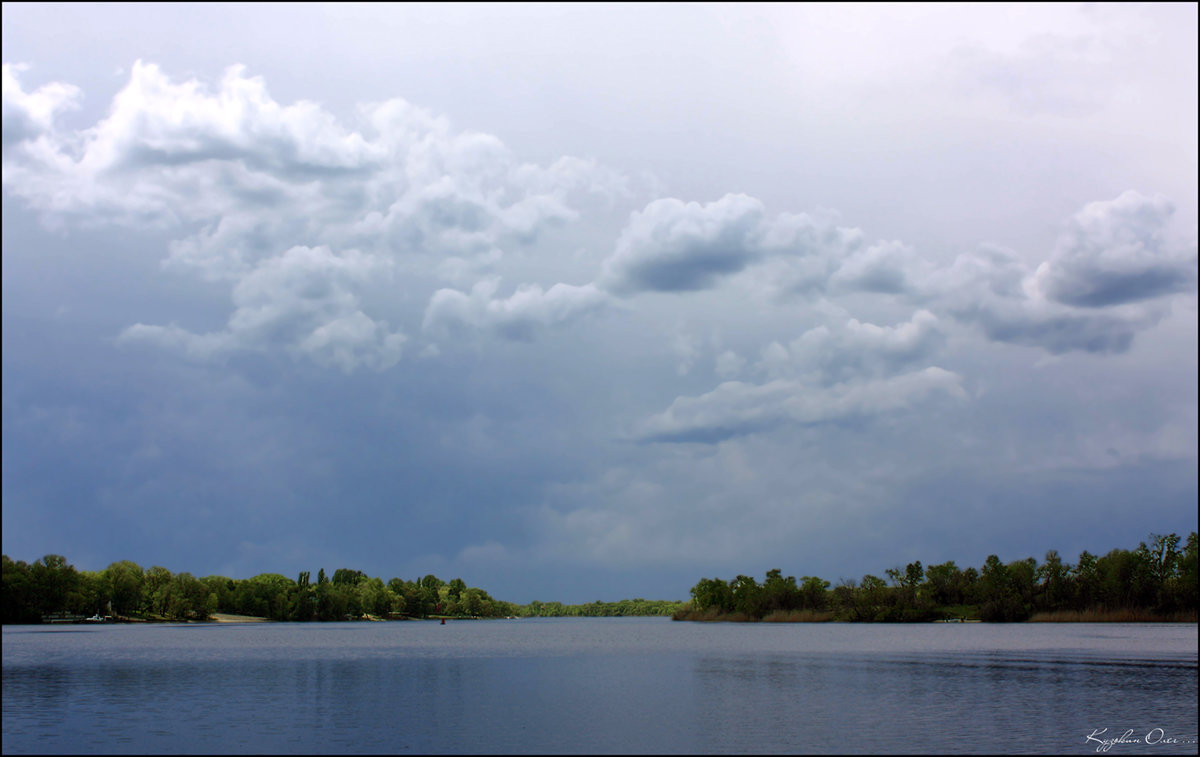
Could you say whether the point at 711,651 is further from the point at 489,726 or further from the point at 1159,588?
the point at 1159,588

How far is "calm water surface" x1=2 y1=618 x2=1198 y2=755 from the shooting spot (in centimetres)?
3519

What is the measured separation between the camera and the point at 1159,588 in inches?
6973

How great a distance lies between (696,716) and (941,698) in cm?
1547

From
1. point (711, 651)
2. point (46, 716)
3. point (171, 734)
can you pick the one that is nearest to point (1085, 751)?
point (171, 734)

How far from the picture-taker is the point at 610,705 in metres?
47.5

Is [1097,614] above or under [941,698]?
under

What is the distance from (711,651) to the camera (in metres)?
103

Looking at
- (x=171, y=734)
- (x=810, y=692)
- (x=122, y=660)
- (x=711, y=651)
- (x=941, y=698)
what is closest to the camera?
(x=171, y=734)

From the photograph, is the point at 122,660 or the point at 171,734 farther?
the point at 122,660

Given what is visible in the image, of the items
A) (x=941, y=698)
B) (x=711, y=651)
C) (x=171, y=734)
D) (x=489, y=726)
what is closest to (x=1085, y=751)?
(x=941, y=698)

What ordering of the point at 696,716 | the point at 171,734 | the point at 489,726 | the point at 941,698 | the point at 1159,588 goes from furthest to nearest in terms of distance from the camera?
1. the point at 1159,588
2. the point at 941,698
3. the point at 696,716
4. the point at 489,726
5. the point at 171,734

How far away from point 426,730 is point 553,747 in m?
7.42

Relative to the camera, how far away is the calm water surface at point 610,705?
35.2 m

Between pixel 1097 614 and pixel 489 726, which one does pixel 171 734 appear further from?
pixel 1097 614
